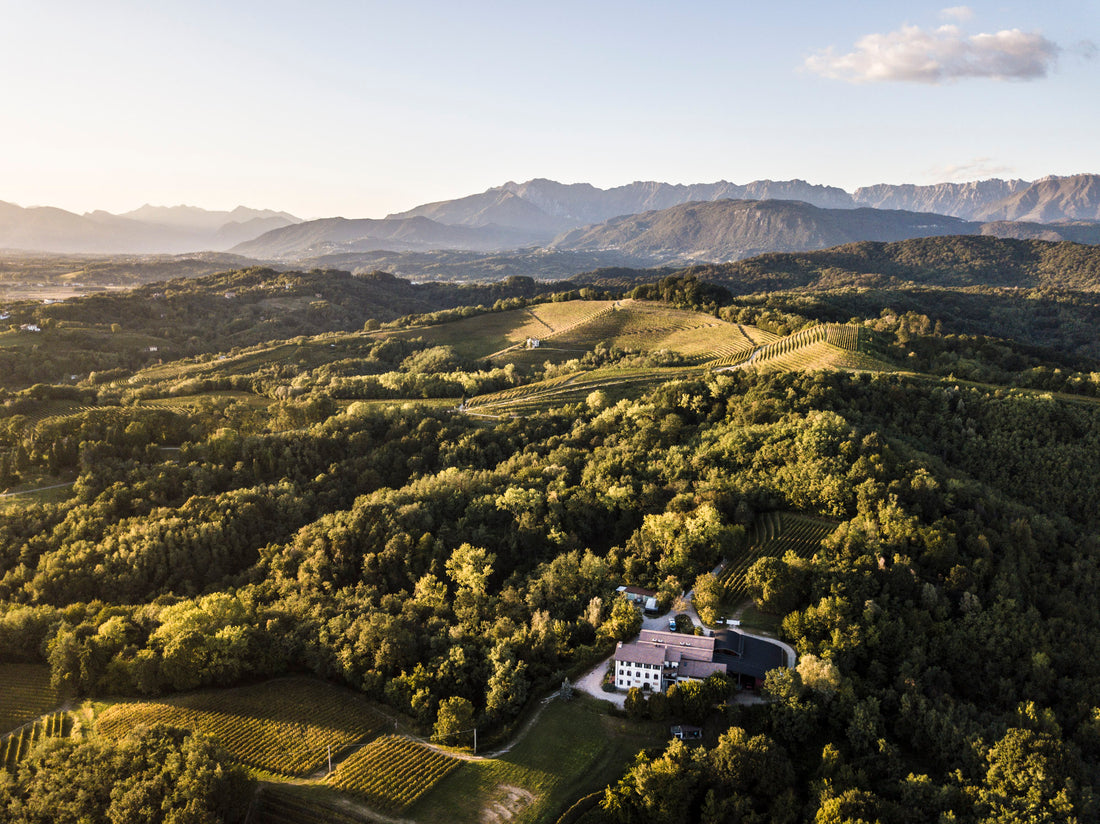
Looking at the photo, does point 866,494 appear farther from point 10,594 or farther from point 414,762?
point 10,594

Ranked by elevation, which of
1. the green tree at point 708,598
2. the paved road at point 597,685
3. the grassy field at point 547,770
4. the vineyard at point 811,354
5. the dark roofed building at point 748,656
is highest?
the vineyard at point 811,354

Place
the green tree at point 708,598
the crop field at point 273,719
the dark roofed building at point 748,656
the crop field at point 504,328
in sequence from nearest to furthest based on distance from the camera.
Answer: the crop field at point 273,719 → the dark roofed building at point 748,656 → the green tree at point 708,598 → the crop field at point 504,328

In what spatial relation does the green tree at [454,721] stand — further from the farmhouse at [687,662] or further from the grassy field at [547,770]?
the farmhouse at [687,662]

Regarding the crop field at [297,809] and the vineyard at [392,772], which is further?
the vineyard at [392,772]

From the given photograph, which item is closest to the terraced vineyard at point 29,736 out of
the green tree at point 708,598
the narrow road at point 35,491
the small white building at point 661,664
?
the small white building at point 661,664

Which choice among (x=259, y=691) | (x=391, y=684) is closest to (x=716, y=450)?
(x=391, y=684)

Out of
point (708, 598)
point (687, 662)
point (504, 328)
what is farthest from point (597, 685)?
point (504, 328)
